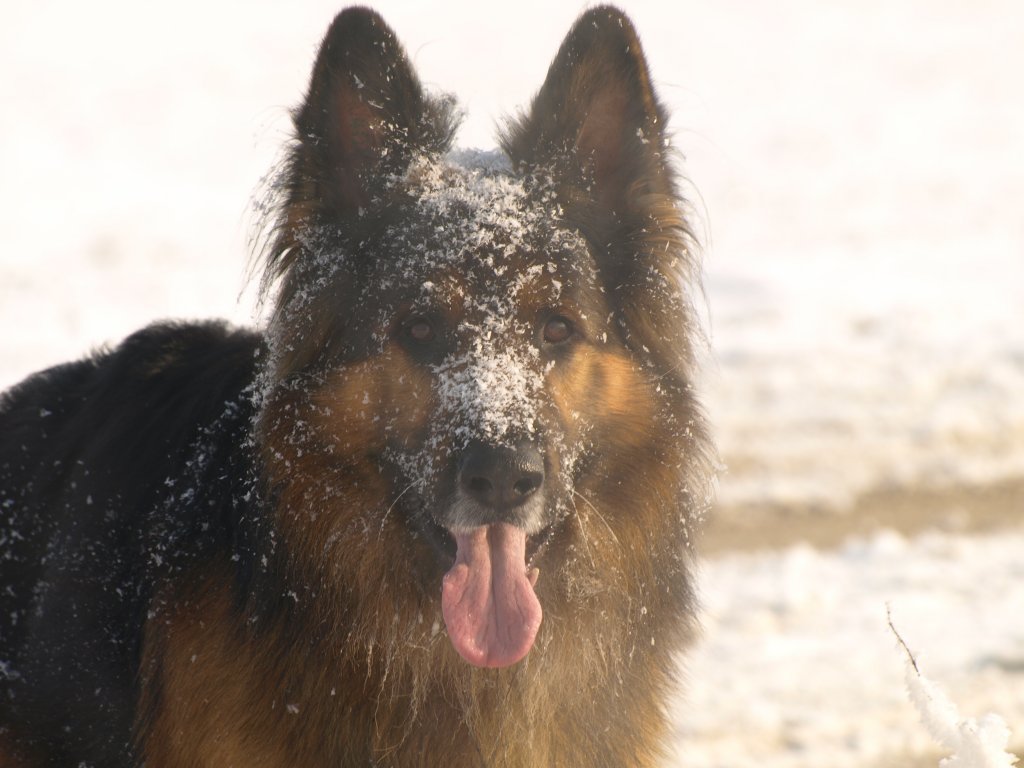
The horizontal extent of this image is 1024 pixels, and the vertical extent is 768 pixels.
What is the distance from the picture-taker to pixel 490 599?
134 inches

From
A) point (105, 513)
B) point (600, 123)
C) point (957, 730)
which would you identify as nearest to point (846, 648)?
point (957, 730)

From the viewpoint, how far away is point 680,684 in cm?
391

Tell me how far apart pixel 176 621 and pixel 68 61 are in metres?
17.3

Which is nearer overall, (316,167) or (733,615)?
(316,167)

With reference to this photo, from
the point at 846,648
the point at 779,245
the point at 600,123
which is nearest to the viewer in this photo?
the point at 600,123

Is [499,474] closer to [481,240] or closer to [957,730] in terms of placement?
[481,240]

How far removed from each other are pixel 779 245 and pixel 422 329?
11.7m

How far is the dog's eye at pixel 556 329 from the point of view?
3590mm

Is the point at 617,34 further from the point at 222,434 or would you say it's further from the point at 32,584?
the point at 32,584

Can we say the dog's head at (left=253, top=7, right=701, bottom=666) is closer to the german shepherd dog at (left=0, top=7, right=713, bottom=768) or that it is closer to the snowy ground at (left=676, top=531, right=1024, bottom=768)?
the german shepherd dog at (left=0, top=7, right=713, bottom=768)

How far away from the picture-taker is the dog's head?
11.1 ft

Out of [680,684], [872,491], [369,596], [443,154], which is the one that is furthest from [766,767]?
[872,491]

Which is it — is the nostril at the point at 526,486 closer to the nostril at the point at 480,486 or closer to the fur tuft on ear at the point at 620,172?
the nostril at the point at 480,486

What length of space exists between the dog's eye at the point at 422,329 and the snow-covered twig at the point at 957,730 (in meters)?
1.48
